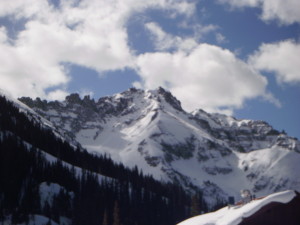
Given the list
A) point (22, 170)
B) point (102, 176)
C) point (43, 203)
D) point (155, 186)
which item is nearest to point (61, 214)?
point (43, 203)

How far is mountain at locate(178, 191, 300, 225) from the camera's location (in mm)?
34781

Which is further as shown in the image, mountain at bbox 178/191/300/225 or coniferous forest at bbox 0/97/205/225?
coniferous forest at bbox 0/97/205/225

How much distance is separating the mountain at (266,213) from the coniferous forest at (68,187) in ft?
150

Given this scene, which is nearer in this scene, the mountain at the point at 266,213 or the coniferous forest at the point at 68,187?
the mountain at the point at 266,213

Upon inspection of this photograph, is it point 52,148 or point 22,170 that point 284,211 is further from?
point 52,148

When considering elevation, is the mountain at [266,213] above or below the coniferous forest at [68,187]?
below

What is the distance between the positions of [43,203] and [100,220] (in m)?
13.6

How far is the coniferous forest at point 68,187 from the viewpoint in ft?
332

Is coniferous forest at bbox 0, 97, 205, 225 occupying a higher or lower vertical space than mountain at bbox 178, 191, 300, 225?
higher

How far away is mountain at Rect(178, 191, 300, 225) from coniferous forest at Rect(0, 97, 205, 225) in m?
45.8

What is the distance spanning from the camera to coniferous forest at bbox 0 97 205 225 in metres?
101

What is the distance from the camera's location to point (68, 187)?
119812 mm

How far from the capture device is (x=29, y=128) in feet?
478

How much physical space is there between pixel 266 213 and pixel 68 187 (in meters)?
88.3
